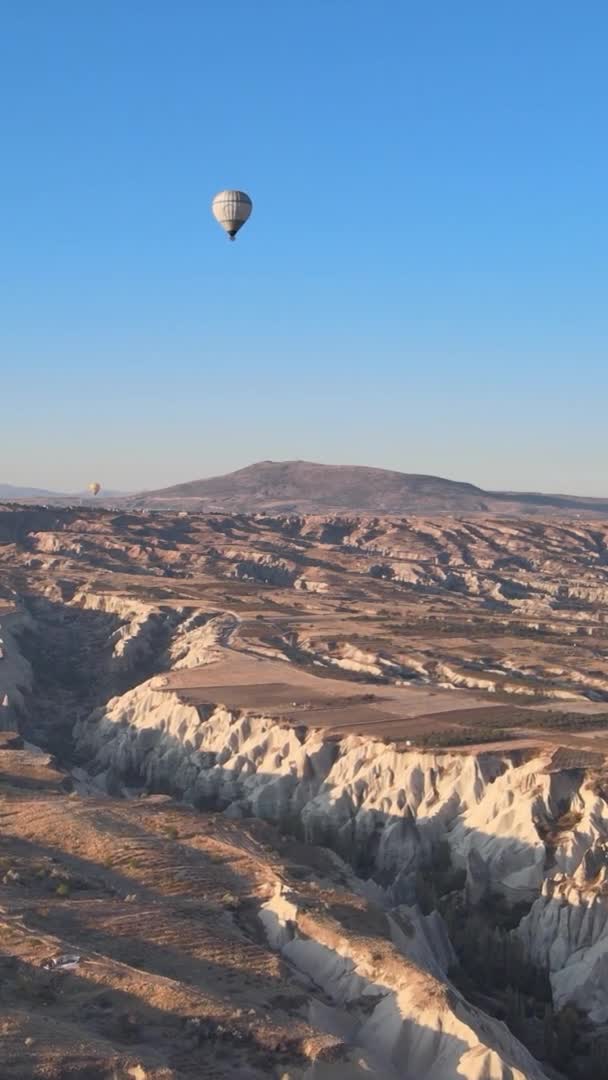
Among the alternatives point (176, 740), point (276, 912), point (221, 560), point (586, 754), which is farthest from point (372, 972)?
point (221, 560)

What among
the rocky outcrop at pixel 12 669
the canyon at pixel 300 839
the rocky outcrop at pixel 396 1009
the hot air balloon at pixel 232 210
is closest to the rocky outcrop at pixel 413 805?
the canyon at pixel 300 839

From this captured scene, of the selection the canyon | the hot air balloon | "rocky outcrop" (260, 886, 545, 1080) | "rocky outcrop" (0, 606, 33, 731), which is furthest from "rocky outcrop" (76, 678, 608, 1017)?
the hot air balloon

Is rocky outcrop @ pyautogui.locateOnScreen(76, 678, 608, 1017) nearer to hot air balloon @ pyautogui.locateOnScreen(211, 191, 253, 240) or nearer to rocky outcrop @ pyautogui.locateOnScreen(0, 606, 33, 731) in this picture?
rocky outcrop @ pyautogui.locateOnScreen(0, 606, 33, 731)

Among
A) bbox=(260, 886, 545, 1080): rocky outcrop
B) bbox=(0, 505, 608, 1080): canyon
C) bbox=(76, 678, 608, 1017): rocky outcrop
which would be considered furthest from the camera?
bbox=(76, 678, 608, 1017): rocky outcrop

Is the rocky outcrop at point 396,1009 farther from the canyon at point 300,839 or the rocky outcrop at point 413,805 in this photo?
the rocky outcrop at point 413,805

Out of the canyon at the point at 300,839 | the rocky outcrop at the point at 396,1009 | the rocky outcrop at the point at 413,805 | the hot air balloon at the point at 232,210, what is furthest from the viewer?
the hot air balloon at the point at 232,210

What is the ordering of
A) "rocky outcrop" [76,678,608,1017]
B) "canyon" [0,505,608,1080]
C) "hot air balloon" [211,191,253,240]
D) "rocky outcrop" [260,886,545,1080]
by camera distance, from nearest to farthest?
"rocky outcrop" [260,886,545,1080]
"canyon" [0,505,608,1080]
"rocky outcrop" [76,678,608,1017]
"hot air balloon" [211,191,253,240]

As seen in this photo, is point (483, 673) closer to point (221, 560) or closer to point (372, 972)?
point (372, 972)

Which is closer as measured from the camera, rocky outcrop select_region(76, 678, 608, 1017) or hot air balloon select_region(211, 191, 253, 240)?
rocky outcrop select_region(76, 678, 608, 1017)
